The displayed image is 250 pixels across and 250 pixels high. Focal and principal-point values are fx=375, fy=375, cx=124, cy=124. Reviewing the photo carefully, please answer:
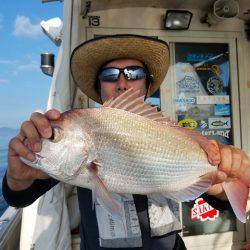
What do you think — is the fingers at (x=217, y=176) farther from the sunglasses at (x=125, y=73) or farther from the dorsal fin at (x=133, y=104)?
the sunglasses at (x=125, y=73)

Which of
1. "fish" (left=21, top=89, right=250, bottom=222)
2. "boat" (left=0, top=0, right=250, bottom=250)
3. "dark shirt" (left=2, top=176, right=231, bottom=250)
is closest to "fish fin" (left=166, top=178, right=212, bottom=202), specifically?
"fish" (left=21, top=89, right=250, bottom=222)

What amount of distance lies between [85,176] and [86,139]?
17cm

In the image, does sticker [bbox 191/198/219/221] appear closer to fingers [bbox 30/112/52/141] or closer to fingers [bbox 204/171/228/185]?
fingers [bbox 204/171/228/185]

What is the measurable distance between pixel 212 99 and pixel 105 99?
245 cm

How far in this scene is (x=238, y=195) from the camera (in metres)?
1.88

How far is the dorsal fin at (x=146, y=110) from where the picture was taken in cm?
177

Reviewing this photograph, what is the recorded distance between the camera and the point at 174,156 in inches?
72.5

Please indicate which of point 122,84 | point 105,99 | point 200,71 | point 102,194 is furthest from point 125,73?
point 200,71

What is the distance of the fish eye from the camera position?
5.51 ft

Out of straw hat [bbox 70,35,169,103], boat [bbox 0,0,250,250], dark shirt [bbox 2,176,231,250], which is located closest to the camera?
dark shirt [bbox 2,176,231,250]

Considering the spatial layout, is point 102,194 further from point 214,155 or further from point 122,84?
point 122,84

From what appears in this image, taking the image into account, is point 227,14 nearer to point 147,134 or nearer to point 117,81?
point 117,81

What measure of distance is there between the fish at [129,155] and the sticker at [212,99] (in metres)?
2.79

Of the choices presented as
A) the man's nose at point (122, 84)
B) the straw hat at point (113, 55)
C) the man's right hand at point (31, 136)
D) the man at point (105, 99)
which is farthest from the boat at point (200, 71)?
the man's right hand at point (31, 136)
